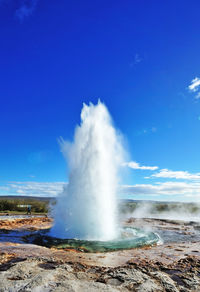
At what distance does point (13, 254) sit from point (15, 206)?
28.6 meters

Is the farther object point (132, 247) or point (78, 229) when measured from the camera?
point (78, 229)

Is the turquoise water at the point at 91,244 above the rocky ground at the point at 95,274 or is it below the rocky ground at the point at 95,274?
above

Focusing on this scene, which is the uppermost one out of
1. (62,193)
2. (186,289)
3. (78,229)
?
(62,193)

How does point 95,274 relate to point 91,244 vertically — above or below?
below

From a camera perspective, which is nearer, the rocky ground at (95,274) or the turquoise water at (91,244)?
the rocky ground at (95,274)

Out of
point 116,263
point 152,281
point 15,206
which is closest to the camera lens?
point 152,281

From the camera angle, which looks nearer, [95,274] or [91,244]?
[95,274]

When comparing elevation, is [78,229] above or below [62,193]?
below

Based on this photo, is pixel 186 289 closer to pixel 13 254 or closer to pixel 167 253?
pixel 167 253

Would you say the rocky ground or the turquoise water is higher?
the turquoise water

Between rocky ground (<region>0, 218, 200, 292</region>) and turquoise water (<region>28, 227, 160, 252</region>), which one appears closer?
rocky ground (<region>0, 218, 200, 292</region>)

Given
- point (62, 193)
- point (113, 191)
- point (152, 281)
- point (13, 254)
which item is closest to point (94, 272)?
point (152, 281)

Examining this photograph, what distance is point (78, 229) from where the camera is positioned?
43.8 ft

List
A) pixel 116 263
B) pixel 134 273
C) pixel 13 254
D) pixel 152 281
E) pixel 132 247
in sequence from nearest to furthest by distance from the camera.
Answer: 1. pixel 152 281
2. pixel 134 273
3. pixel 116 263
4. pixel 13 254
5. pixel 132 247
